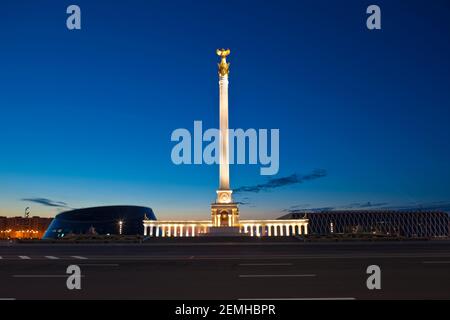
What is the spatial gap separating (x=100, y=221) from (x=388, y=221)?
122 metres

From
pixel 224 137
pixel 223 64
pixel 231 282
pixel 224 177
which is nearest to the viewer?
pixel 231 282

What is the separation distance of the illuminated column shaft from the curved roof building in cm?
5243

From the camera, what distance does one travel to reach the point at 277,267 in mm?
18156

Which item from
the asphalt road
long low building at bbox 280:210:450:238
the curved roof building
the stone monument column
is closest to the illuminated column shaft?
the stone monument column

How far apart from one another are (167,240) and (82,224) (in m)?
84.1

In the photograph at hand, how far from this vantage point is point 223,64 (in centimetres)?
8556

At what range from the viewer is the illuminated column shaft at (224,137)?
8106 centimetres

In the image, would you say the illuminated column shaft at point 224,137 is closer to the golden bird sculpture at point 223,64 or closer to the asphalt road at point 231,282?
the golden bird sculpture at point 223,64

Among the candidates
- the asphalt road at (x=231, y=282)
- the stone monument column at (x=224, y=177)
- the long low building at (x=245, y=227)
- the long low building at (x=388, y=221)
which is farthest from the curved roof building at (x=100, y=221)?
the asphalt road at (x=231, y=282)

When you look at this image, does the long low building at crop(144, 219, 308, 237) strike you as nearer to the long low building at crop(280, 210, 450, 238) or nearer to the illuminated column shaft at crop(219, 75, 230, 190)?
the illuminated column shaft at crop(219, 75, 230, 190)

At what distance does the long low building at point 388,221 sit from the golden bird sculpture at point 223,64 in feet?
334

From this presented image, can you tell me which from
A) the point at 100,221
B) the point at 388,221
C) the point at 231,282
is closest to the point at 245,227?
the point at 100,221

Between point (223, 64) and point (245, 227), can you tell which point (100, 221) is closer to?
point (245, 227)
